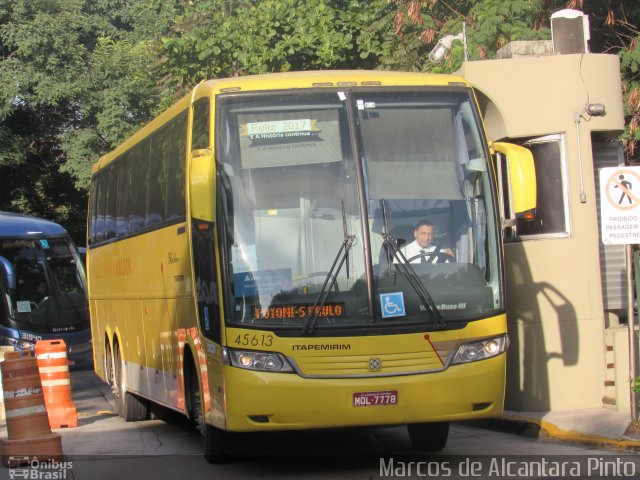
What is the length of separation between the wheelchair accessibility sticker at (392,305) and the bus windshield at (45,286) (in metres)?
18.1

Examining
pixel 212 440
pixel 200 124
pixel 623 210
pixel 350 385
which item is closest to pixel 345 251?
pixel 350 385

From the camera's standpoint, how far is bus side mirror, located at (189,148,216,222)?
866cm

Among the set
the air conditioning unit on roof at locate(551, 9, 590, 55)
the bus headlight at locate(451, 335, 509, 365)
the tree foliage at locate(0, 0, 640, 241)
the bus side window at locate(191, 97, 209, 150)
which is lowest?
the bus headlight at locate(451, 335, 509, 365)

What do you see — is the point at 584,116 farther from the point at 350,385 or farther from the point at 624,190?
the point at 350,385

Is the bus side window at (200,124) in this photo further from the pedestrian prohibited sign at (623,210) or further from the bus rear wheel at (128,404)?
the bus rear wheel at (128,404)

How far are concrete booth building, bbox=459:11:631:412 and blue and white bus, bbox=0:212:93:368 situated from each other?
15729 mm

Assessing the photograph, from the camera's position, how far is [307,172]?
8.82 metres

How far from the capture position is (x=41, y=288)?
25.5 metres

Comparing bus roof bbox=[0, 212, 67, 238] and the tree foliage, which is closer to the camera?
the tree foliage

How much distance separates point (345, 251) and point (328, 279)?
282mm

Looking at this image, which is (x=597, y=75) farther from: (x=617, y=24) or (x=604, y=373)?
(x=617, y=24)

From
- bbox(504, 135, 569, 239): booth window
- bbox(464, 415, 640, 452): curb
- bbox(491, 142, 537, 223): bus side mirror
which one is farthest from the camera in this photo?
bbox(504, 135, 569, 239): booth window

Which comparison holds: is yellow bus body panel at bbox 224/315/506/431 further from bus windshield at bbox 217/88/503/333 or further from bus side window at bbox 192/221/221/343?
bus side window at bbox 192/221/221/343

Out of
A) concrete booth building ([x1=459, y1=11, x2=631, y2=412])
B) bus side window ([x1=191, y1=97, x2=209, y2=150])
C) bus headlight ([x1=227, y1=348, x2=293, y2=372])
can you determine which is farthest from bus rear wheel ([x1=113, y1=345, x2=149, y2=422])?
bus headlight ([x1=227, y1=348, x2=293, y2=372])
